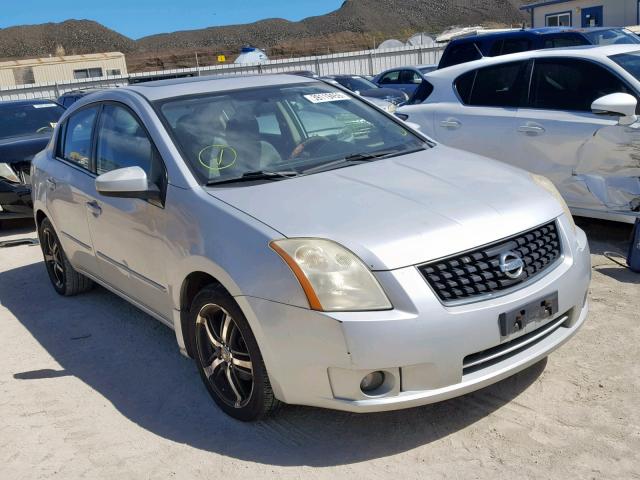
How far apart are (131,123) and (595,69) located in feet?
12.5

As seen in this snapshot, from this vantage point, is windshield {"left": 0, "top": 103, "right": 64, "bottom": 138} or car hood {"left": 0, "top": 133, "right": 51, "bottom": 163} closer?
car hood {"left": 0, "top": 133, "right": 51, "bottom": 163}

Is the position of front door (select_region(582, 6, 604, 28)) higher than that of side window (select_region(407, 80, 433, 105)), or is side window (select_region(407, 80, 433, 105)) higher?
front door (select_region(582, 6, 604, 28))

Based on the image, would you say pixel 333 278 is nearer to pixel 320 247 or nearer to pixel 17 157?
pixel 320 247

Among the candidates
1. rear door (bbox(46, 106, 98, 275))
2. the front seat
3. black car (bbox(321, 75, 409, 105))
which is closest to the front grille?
the front seat

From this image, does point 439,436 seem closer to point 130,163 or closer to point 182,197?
point 182,197

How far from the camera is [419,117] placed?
6.98 metres

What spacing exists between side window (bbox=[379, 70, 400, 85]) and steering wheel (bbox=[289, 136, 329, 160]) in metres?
15.3

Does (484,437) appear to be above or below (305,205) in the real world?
below

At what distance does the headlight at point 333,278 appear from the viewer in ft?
9.38

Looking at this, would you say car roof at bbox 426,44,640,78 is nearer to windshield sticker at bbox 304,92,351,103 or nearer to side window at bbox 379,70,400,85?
windshield sticker at bbox 304,92,351,103

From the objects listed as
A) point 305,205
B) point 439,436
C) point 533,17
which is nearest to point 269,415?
point 439,436

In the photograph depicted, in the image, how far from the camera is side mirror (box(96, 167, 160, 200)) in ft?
12.1

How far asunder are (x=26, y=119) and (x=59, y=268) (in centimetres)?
497

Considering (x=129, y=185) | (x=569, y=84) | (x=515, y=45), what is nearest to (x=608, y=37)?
(x=515, y=45)
